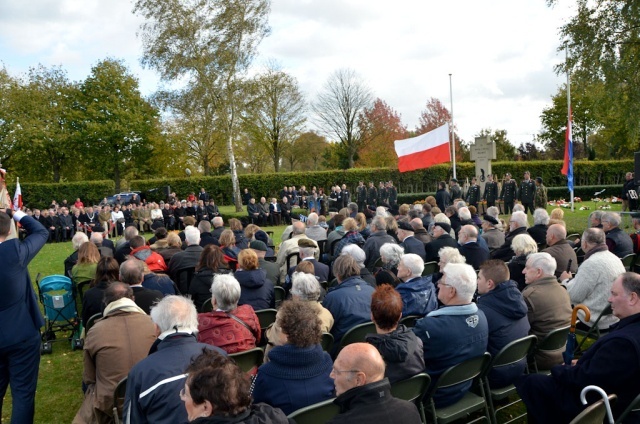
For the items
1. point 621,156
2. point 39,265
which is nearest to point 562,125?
point 621,156

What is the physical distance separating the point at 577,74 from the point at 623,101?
1.72 metres

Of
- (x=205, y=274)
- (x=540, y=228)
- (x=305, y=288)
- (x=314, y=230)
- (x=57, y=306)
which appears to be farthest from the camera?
(x=314, y=230)

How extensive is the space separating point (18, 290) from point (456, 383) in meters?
3.51

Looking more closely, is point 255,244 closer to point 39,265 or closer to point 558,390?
point 558,390

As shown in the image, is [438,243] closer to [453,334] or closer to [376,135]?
[453,334]

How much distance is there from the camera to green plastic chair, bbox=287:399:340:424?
269 cm

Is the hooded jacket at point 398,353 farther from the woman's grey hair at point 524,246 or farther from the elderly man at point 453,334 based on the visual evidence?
the woman's grey hair at point 524,246

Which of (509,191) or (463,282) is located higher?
(509,191)

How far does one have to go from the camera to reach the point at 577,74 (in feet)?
57.2

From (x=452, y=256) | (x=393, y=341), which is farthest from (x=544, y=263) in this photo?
(x=393, y=341)

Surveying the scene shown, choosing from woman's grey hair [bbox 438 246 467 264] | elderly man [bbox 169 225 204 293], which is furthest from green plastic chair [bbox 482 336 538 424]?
elderly man [bbox 169 225 204 293]

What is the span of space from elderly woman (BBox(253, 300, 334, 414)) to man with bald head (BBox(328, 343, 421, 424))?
19.9 inches

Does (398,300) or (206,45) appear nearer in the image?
(398,300)

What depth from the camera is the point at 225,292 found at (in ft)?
13.6
